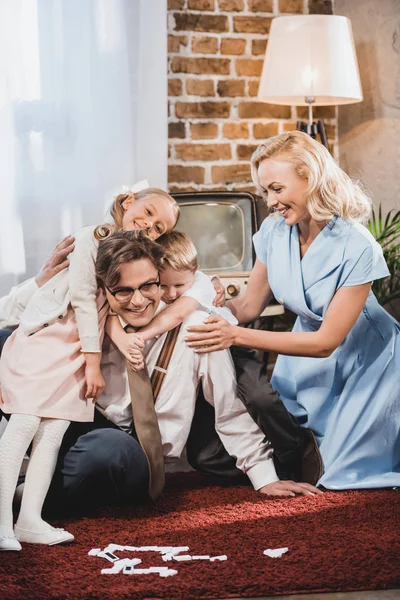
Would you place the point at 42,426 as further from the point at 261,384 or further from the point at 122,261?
the point at 261,384

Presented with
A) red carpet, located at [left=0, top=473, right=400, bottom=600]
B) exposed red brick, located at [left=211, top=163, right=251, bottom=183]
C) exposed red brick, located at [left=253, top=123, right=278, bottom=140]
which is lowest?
red carpet, located at [left=0, top=473, right=400, bottom=600]

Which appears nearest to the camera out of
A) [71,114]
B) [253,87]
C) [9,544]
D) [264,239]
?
[9,544]

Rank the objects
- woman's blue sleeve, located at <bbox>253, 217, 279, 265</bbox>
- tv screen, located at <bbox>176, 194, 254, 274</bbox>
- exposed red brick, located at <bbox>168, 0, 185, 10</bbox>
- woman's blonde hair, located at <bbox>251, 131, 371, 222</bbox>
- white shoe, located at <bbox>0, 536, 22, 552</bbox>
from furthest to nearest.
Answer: exposed red brick, located at <bbox>168, 0, 185, 10</bbox> → tv screen, located at <bbox>176, 194, 254, 274</bbox> → woman's blue sleeve, located at <bbox>253, 217, 279, 265</bbox> → woman's blonde hair, located at <bbox>251, 131, 371, 222</bbox> → white shoe, located at <bbox>0, 536, 22, 552</bbox>

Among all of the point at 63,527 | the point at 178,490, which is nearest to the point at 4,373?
the point at 63,527

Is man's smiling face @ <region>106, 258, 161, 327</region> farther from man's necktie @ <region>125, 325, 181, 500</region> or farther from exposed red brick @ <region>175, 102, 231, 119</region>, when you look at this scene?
exposed red brick @ <region>175, 102, 231, 119</region>

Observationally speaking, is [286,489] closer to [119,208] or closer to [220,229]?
[119,208]

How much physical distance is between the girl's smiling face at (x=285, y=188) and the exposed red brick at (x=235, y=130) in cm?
156

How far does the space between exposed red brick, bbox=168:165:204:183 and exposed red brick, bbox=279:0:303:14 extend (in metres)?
0.81

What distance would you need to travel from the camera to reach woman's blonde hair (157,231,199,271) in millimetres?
2299

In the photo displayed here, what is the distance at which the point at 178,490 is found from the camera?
2451 mm

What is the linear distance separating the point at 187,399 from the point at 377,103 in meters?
2.03

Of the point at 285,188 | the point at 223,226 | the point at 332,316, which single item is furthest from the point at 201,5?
the point at 332,316

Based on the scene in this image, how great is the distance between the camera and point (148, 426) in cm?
224

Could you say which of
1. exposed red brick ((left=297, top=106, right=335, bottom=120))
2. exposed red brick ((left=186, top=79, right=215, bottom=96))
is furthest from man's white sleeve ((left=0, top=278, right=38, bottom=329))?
exposed red brick ((left=297, top=106, right=335, bottom=120))
